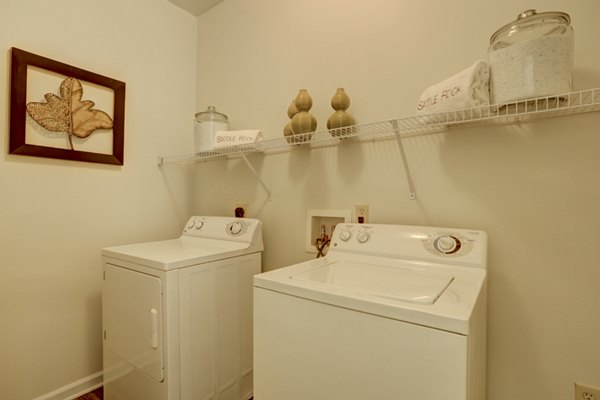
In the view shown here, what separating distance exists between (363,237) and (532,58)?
2.80 ft

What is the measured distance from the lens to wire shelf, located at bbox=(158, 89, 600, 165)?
0.93 m

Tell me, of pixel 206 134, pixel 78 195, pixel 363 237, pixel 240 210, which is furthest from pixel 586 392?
pixel 78 195

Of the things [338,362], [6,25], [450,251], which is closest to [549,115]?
[450,251]

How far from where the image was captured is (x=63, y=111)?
1.59 meters

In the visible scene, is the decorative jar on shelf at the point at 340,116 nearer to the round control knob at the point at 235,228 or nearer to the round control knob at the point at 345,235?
the round control knob at the point at 345,235

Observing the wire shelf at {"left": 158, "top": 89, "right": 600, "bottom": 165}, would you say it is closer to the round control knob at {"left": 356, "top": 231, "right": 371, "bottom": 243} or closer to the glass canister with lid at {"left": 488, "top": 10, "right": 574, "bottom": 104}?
the glass canister with lid at {"left": 488, "top": 10, "right": 574, "bottom": 104}

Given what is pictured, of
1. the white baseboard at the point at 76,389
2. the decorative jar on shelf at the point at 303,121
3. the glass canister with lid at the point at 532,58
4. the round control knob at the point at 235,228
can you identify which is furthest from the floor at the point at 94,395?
the glass canister with lid at the point at 532,58

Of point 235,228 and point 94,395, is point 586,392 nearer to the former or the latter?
point 235,228

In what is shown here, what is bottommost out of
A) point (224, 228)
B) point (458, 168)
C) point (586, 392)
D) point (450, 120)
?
point (586, 392)

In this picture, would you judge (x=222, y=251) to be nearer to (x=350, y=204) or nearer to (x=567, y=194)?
(x=350, y=204)

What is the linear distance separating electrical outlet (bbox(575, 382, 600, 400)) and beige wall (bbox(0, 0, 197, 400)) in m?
2.32

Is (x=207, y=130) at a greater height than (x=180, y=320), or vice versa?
(x=207, y=130)

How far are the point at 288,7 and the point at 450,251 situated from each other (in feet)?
5.62

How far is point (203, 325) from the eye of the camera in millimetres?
1367
